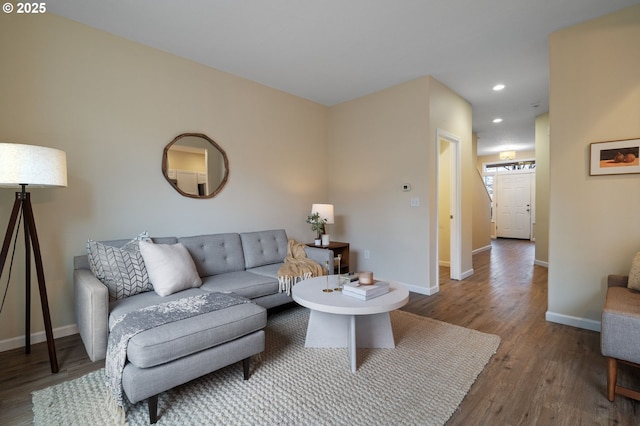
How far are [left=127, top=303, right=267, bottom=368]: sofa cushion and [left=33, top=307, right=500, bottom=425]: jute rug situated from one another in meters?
0.33

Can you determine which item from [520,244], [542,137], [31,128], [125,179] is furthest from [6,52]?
[520,244]

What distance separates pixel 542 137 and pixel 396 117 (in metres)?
3.25

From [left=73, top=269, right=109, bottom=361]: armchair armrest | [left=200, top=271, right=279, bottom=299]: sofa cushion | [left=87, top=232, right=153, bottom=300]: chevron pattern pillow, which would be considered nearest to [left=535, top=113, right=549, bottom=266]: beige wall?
[left=200, top=271, right=279, bottom=299]: sofa cushion

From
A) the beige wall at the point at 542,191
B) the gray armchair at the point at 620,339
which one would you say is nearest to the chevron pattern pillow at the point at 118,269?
the gray armchair at the point at 620,339

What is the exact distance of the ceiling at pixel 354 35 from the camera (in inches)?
93.2

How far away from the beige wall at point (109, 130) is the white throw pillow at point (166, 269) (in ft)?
2.03

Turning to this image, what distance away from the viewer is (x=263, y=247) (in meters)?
3.50

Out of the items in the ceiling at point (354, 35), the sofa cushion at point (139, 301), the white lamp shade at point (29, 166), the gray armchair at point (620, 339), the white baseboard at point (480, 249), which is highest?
the ceiling at point (354, 35)

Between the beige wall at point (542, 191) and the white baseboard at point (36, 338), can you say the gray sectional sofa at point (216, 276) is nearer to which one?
the white baseboard at point (36, 338)

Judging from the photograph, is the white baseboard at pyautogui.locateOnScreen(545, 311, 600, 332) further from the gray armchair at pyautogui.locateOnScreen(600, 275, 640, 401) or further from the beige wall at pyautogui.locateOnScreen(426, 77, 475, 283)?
the beige wall at pyautogui.locateOnScreen(426, 77, 475, 283)

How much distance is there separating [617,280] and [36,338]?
15.2ft

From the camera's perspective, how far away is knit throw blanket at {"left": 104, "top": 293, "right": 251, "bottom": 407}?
5.15 feet

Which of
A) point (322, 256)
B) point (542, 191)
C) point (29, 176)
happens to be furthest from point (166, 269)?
point (542, 191)

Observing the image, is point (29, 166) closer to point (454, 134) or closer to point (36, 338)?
point (36, 338)
